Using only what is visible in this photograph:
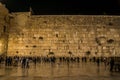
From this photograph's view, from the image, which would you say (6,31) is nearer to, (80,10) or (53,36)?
(53,36)

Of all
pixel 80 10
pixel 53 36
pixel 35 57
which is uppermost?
pixel 80 10

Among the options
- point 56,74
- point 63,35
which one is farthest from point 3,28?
point 56,74

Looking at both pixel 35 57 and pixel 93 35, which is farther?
pixel 93 35

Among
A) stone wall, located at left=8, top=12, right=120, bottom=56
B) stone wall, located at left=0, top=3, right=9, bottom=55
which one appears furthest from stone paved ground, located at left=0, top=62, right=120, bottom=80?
stone wall, located at left=8, top=12, right=120, bottom=56

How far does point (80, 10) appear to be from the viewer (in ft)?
101

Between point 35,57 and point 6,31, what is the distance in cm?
427

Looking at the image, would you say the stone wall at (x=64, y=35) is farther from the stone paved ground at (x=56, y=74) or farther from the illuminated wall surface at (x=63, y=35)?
the stone paved ground at (x=56, y=74)

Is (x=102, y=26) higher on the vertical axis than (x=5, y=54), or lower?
higher

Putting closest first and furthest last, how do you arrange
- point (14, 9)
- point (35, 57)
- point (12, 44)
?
1. point (35, 57)
2. point (12, 44)
3. point (14, 9)

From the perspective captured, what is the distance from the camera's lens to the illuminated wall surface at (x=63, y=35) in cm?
2666

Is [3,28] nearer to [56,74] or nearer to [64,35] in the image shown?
[64,35]

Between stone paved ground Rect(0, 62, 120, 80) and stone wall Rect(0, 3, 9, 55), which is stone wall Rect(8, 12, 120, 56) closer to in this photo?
stone wall Rect(0, 3, 9, 55)

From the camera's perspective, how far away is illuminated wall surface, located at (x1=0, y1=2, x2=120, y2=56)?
87.5 feet

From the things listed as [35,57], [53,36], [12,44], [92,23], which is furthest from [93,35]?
[12,44]
